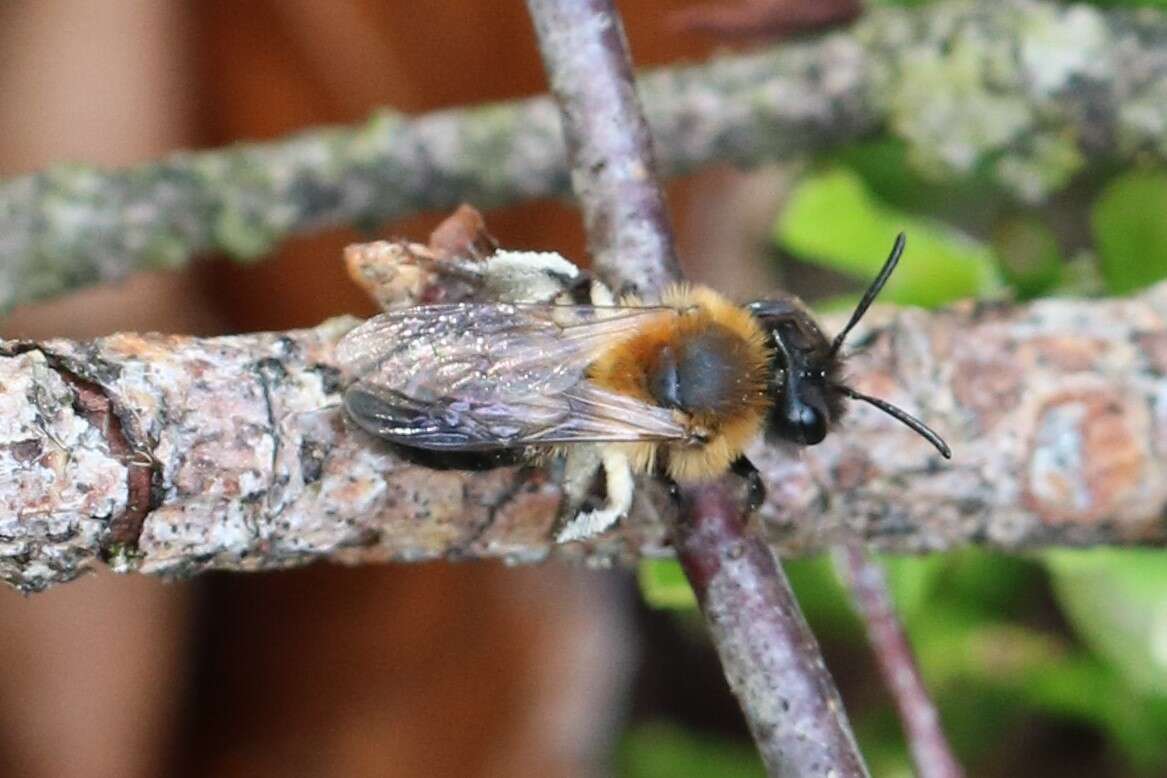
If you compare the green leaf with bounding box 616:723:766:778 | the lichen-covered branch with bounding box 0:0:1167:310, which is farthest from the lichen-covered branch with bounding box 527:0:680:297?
the green leaf with bounding box 616:723:766:778

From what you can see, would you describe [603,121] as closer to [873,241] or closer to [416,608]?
[873,241]

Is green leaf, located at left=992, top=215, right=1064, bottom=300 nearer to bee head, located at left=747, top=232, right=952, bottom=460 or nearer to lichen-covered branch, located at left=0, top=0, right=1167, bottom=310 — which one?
lichen-covered branch, located at left=0, top=0, right=1167, bottom=310

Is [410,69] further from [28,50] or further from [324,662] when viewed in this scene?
[324,662]

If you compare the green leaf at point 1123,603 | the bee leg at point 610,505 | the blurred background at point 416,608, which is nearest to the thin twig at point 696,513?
the bee leg at point 610,505

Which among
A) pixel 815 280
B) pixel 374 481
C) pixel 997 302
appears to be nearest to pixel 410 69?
pixel 815 280

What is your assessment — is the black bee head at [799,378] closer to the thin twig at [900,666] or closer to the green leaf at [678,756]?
the thin twig at [900,666]

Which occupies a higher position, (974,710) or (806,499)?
(974,710)
